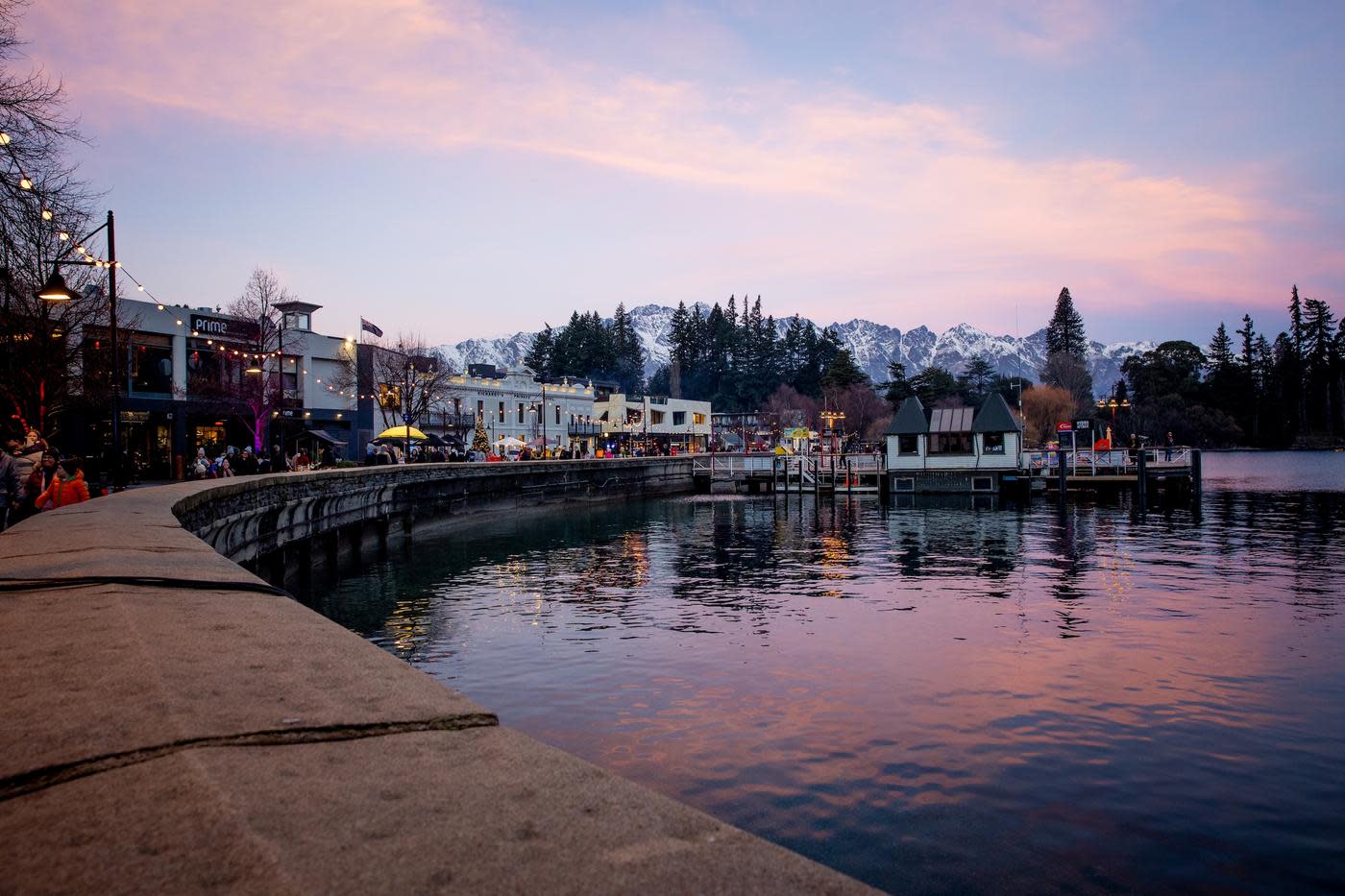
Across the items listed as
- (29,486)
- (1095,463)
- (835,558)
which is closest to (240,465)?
(29,486)

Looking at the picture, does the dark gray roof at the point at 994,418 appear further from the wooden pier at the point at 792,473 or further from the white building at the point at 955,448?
the wooden pier at the point at 792,473

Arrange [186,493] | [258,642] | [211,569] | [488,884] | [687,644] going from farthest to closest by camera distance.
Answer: [186,493] < [687,644] < [211,569] < [258,642] < [488,884]

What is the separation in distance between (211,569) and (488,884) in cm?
729

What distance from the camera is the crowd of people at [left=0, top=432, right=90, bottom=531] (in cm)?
1753

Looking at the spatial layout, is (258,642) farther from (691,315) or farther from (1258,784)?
(691,315)

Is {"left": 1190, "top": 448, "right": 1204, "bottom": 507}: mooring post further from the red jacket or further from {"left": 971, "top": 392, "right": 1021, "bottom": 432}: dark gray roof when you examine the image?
the red jacket

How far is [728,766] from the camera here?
10.2 m

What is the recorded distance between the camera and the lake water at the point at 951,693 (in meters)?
8.30

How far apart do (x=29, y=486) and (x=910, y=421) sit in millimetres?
56917

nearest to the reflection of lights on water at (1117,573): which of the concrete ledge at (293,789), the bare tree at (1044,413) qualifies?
the concrete ledge at (293,789)

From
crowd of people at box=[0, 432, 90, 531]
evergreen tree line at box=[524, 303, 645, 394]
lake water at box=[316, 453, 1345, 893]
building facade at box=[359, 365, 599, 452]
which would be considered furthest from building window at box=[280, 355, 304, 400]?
evergreen tree line at box=[524, 303, 645, 394]

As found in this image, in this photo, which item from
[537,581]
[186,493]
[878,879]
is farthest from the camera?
[537,581]

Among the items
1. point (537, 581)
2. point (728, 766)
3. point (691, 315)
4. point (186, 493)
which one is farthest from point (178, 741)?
point (691, 315)

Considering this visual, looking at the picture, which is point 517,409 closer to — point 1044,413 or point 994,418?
point 994,418
